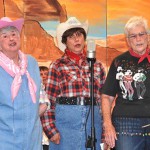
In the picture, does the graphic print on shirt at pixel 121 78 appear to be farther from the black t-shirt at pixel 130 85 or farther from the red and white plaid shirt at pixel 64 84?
the red and white plaid shirt at pixel 64 84

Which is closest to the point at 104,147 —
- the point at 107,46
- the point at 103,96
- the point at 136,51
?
the point at 103,96

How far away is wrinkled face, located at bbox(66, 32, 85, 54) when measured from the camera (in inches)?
103

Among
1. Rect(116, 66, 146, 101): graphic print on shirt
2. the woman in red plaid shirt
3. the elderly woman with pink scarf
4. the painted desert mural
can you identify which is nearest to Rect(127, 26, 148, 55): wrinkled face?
Rect(116, 66, 146, 101): graphic print on shirt

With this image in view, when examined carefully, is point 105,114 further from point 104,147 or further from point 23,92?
point 23,92

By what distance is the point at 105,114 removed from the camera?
2385mm

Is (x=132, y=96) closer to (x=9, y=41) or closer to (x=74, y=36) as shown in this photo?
(x=74, y=36)

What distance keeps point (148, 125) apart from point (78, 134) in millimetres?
514

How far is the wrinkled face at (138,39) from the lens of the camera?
7.54ft

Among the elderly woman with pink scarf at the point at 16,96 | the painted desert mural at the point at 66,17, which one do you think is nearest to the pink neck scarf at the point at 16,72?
the elderly woman with pink scarf at the point at 16,96

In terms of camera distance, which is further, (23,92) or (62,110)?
(62,110)

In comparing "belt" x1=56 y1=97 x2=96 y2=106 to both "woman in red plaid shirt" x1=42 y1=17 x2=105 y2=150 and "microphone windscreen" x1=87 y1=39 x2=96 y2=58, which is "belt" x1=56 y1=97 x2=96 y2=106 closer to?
"woman in red plaid shirt" x1=42 y1=17 x2=105 y2=150

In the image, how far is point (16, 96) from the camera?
2.14 metres

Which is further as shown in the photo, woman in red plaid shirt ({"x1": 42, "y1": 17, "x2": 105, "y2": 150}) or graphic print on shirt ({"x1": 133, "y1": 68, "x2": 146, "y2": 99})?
woman in red plaid shirt ({"x1": 42, "y1": 17, "x2": 105, "y2": 150})

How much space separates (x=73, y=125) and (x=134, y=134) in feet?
1.50
